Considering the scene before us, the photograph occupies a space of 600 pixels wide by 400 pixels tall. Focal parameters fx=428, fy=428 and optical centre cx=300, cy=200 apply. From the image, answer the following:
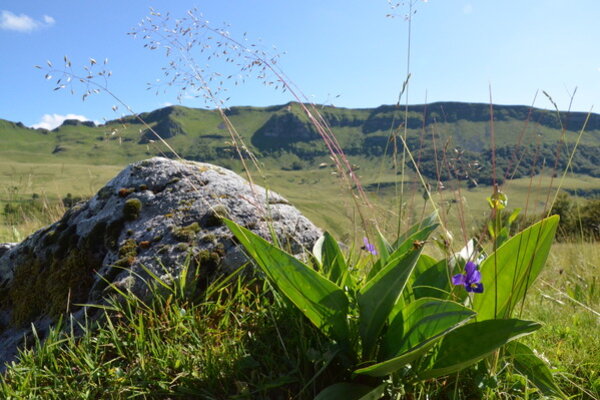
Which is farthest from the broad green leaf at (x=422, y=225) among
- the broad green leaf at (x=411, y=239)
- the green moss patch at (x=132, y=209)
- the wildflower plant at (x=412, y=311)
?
the green moss patch at (x=132, y=209)

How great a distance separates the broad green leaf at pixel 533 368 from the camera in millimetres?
2199

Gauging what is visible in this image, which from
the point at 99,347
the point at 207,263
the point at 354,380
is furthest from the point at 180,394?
the point at 207,263

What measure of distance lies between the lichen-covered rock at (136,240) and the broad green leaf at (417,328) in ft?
4.18

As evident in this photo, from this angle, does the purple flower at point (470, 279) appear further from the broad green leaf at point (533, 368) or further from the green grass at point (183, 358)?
the green grass at point (183, 358)

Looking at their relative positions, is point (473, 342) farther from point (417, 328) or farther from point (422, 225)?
point (422, 225)

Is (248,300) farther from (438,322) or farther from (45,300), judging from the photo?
(45,300)

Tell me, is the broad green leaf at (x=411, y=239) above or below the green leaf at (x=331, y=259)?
above

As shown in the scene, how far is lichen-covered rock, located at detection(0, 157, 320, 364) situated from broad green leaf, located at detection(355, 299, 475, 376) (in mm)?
1275

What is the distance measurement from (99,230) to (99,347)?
1292 millimetres

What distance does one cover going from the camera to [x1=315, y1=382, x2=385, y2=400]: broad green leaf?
75.9 inches

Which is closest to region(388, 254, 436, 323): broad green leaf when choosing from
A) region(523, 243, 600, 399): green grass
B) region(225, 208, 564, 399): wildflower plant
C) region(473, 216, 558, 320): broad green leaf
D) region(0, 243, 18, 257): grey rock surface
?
region(225, 208, 564, 399): wildflower plant

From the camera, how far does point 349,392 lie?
2016 mm

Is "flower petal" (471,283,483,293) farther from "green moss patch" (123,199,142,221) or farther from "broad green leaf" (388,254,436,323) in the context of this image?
"green moss patch" (123,199,142,221)

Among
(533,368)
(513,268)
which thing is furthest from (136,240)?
(533,368)
